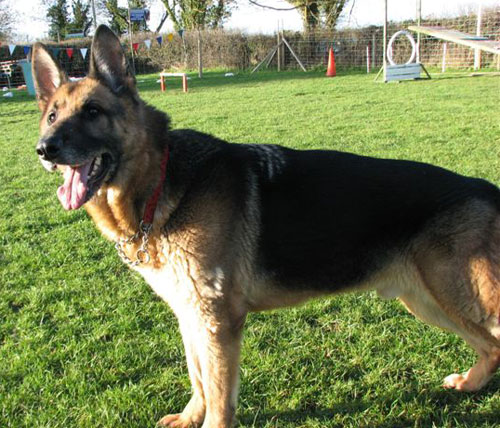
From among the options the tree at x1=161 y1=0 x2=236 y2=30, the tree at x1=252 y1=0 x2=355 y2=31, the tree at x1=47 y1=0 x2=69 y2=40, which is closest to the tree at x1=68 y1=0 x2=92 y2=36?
the tree at x1=47 y1=0 x2=69 y2=40

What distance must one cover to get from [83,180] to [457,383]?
2.70 metres

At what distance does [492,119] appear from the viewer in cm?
1077

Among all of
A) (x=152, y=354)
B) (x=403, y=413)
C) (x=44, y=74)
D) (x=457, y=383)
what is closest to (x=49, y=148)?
(x=44, y=74)

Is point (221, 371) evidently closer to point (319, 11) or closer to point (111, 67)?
point (111, 67)

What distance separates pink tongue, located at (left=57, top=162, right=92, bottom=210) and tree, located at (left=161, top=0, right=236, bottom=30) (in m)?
43.2

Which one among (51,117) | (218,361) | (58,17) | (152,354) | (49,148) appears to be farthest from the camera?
(58,17)

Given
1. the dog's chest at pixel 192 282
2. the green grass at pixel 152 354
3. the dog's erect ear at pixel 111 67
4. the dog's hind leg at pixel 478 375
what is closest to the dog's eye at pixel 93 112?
the dog's erect ear at pixel 111 67

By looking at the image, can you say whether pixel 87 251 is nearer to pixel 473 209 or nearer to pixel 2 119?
pixel 473 209

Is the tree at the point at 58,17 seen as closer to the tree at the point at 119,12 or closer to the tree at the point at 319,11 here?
the tree at the point at 119,12

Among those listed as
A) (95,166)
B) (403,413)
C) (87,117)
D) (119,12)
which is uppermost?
(119,12)

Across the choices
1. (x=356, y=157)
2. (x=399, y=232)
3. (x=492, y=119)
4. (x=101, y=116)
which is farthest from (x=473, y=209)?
(x=492, y=119)

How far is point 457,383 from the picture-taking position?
2.93 m

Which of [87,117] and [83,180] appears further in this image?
[87,117]

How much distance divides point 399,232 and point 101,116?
1874 millimetres
